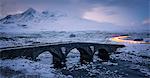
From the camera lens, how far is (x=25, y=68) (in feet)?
92.1

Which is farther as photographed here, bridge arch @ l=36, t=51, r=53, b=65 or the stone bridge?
bridge arch @ l=36, t=51, r=53, b=65

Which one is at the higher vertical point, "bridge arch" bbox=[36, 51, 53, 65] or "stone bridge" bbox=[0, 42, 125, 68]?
"stone bridge" bbox=[0, 42, 125, 68]

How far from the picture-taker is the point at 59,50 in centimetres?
4441

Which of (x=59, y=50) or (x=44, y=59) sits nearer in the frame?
(x=59, y=50)

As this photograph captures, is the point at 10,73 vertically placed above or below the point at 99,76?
above

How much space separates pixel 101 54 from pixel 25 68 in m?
33.1

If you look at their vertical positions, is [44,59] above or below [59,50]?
below

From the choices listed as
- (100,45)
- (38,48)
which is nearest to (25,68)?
(38,48)

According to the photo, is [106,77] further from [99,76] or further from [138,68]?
[138,68]

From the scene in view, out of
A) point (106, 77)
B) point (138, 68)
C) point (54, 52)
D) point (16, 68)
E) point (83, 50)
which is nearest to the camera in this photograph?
point (16, 68)

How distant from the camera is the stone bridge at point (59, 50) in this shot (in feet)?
105

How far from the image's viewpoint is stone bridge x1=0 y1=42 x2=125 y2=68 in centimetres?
3212

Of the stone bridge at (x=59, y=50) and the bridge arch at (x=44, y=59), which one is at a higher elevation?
the stone bridge at (x=59, y=50)

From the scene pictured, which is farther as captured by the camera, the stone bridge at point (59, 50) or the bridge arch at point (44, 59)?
the bridge arch at point (44, 59)
